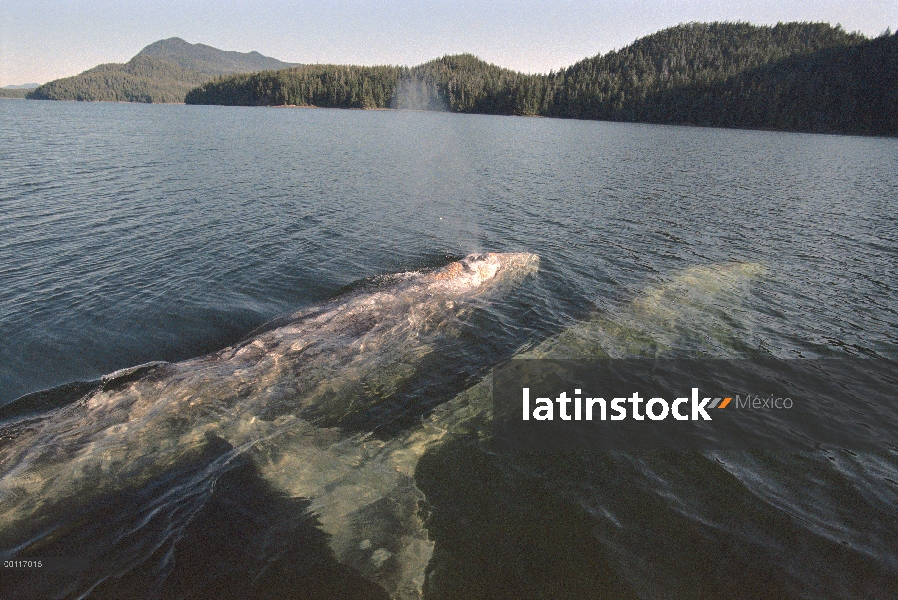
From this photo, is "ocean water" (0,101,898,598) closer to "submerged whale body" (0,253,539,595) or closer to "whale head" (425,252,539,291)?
"submerged whale body" (0,253,539,595)

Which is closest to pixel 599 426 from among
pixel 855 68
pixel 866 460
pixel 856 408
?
pixel 866 460

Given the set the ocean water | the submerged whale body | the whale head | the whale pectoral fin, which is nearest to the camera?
the whale pectoral fin

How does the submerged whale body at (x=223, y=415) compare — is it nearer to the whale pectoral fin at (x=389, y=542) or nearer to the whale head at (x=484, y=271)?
the whale pectoral fin at (x=389, y=542)

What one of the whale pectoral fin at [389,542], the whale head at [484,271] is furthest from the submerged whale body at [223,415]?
the whale head at [484,271]

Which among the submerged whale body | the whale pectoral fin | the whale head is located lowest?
the whale pectoral fin

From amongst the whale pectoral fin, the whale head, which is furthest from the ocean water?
the whale head

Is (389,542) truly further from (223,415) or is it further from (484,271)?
(484,271)
